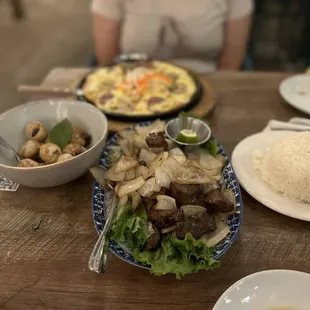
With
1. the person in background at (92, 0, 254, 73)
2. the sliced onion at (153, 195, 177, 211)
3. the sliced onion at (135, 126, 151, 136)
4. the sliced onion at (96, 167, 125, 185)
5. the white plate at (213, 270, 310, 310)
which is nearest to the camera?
the white plate at (213, 270, 310, 310)

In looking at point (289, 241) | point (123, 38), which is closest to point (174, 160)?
point (289, 241)

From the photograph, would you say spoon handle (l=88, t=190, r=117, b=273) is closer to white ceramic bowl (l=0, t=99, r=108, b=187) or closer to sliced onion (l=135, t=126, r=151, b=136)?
white ceramic bowl (l=0, t=99, r=108, b=187)

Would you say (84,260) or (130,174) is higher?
(130,174)

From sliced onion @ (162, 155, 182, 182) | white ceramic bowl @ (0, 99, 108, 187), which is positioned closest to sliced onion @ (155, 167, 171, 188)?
sliced onion @ (162, 155, 182, 182)

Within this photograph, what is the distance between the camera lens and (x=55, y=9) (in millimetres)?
5438

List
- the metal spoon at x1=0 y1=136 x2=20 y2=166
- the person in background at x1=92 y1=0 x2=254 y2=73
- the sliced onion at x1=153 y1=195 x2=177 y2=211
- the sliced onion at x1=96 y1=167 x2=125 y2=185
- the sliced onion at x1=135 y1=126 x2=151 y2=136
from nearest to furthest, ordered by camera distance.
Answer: the sliced onion at x1=153 y1=195 x2=177 y2=211 < the sliced onion at x1=96 y1=167 x2=125 y2=185 < the metal spoon at x1=0 y1=136 x2=20 y2=166 < the sliced onion at x1=135 y1=126 x2=151 y2=136 < the person in background at x1=92 y1=0 x2=254 y2=73

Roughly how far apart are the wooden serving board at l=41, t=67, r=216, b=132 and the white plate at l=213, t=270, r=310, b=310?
0.81 metres

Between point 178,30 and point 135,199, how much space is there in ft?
4.86

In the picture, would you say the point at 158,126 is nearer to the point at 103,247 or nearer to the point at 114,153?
the point at 114,153

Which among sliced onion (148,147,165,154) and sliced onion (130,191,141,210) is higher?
sliced onion (148,147,165,154)

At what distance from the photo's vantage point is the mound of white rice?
1.12 meters

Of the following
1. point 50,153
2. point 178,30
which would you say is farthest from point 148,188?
point 178,30

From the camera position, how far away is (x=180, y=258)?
3.00 ft

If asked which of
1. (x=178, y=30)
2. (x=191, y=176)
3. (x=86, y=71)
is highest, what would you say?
(x=191, y=176)
